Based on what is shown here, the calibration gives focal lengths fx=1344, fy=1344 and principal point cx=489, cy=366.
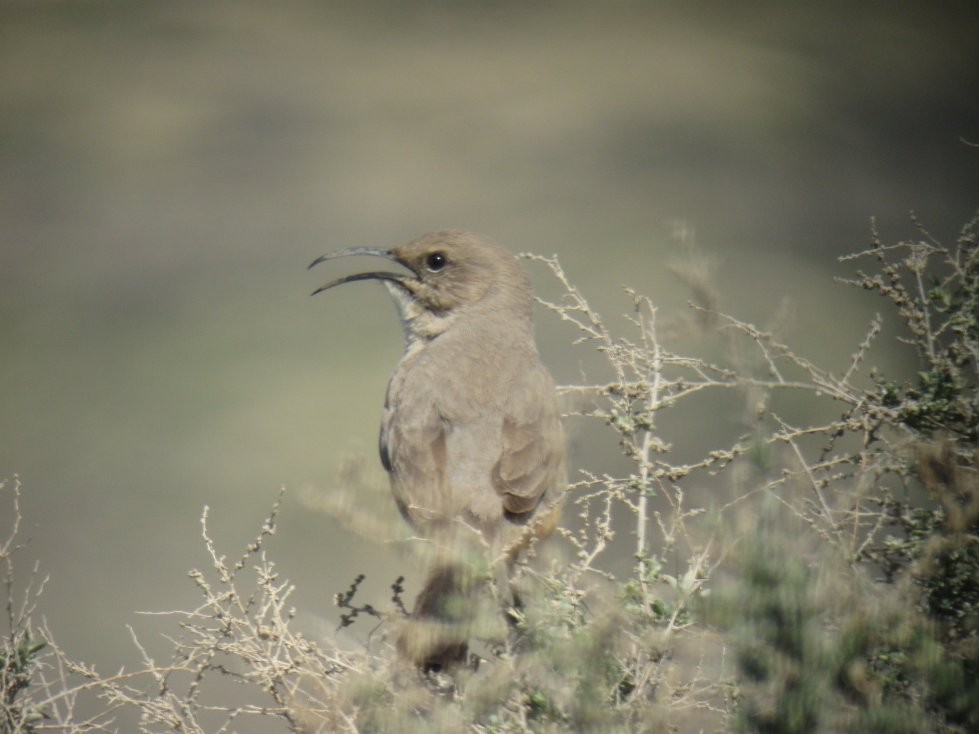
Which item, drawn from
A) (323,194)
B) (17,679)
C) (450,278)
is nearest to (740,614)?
(17,679)

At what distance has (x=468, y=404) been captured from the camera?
4785 millimetres

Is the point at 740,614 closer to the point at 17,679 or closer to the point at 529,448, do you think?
the point at 17,679

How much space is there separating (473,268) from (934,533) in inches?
112

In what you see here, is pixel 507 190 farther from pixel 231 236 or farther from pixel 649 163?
pixel 231 236

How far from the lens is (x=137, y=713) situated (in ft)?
24.7

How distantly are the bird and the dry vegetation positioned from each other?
1.88 feet

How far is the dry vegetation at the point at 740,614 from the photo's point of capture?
2.53 metres

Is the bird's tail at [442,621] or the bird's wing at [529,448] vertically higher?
the bird's wing at [529,448]

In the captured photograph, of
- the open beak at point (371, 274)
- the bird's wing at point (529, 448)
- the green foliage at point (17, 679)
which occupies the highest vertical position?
the open beak at point (371, 274)

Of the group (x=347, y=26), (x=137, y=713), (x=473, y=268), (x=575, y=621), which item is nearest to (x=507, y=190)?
(x=347, y=26)

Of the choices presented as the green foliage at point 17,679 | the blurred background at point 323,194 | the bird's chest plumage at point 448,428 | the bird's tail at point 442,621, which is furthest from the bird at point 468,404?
the blurred background at point 323,194

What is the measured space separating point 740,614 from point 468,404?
2305 mm

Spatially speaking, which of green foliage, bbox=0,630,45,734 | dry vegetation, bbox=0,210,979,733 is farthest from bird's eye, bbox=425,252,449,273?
green foliage, bbox=0,630,45,734

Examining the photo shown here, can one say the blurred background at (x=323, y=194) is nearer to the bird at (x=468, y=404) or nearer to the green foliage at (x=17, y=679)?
the bird at (x=468, y=404)
